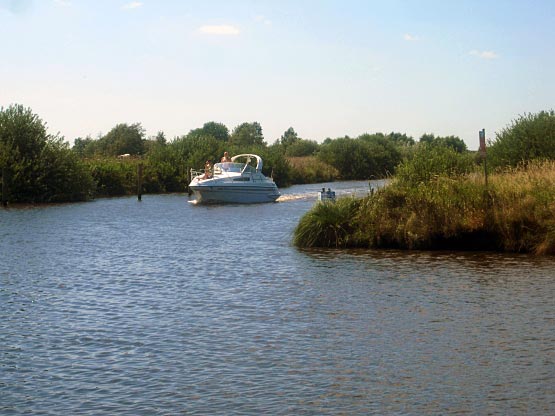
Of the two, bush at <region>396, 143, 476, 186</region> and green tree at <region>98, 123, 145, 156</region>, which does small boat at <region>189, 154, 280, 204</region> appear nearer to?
bush at <region>396, 143, 476, 186</region>

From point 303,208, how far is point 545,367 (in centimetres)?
3566

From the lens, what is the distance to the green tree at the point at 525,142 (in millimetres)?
37625

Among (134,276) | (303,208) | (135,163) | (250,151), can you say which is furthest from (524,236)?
(250,151)

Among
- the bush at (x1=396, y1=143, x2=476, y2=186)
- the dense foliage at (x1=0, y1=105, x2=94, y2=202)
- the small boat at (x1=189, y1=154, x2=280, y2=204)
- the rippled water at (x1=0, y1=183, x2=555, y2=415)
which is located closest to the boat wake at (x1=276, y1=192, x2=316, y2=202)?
the small boat at (x1=189, y1=154, x2=280, y2=204)

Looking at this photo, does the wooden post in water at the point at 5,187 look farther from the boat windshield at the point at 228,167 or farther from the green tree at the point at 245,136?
the green tree at the point at 245,136

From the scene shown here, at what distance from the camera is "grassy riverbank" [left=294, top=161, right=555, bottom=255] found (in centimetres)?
2305

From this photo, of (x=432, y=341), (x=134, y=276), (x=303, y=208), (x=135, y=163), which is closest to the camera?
(x=432, y=341)

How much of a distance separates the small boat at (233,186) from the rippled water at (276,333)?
26.7m

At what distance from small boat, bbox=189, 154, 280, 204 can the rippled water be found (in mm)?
26701

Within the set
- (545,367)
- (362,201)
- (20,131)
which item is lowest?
(545,367)

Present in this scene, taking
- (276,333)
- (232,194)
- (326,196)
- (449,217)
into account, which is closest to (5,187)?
(232,194)

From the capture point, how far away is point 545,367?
11.6 meters

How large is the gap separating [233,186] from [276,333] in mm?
39518

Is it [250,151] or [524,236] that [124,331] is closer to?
[524,236]
